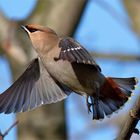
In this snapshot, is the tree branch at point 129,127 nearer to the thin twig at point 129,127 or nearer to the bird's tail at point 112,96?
the thin twig at point 129,127

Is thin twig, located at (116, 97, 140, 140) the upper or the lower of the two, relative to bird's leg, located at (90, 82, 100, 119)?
upper

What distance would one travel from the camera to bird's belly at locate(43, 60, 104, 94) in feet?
13.6

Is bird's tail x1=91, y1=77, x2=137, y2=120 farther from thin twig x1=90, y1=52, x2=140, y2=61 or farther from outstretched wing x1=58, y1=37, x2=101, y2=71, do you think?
thin twig x1=90, y1=52, x2=140, y2=61

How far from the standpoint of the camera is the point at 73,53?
3924 mm

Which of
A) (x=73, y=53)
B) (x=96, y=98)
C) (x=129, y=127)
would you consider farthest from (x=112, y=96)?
(x=129, y=127)

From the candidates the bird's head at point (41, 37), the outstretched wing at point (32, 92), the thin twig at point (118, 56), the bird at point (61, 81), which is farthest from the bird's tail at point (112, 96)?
the thin twig at point (118, 56)

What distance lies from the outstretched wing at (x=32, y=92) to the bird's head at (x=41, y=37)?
9.6 inches

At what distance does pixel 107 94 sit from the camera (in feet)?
14.2

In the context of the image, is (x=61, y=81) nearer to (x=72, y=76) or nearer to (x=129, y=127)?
(x=72, y=76)

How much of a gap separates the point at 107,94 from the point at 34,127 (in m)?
2.83

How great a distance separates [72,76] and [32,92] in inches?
20.4

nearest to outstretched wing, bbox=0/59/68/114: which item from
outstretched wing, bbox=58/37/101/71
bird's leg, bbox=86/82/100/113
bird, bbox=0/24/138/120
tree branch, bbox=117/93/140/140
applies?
bird, bbox=0/24/138/120

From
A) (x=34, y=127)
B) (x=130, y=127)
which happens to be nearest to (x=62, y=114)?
(x=34, y=127)

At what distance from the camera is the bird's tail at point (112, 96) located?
430cm
